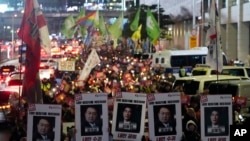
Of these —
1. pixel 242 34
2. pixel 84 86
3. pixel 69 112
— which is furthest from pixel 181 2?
pixel 69 112

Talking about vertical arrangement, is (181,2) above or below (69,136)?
above

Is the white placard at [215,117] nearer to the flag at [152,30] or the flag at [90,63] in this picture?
the flag at [90,63]

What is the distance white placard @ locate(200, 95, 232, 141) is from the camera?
9930 mm

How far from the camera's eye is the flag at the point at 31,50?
12.4m

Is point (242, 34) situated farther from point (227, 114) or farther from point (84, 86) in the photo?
point (227, 114)

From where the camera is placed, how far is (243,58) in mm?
50438

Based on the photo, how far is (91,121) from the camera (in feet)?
32.5

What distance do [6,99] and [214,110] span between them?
10.0 metres

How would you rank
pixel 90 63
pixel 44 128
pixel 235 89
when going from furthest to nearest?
pixel 90 63, pixel 235 89, pixel 44 128

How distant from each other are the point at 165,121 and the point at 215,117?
2.63ft

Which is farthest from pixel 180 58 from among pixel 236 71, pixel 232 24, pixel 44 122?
pixel 44 122

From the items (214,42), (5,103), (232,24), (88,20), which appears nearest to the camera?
(214,42)


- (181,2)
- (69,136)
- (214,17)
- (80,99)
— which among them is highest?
(181,2)

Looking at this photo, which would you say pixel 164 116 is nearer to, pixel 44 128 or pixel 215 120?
pixel 215 120
